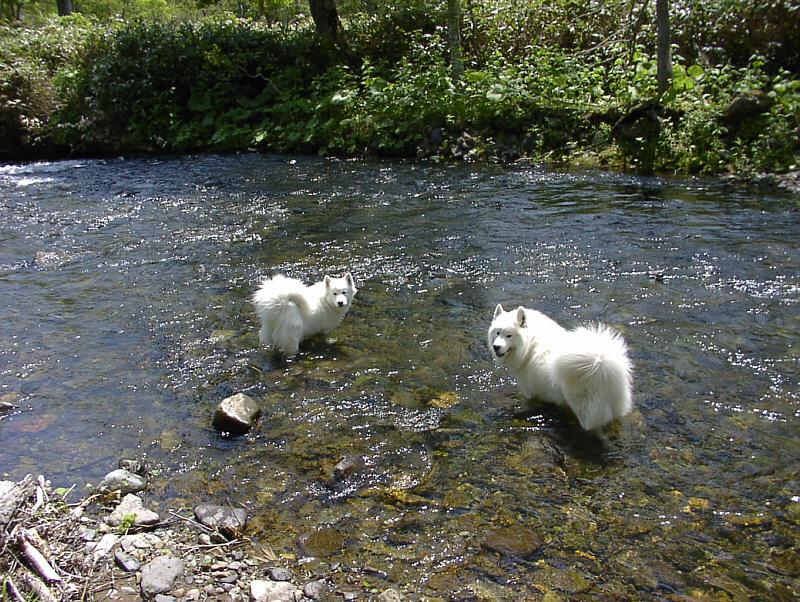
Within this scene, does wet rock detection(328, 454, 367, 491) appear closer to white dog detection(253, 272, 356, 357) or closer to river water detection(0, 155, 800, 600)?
river water detection(0, 155, 800, 600)

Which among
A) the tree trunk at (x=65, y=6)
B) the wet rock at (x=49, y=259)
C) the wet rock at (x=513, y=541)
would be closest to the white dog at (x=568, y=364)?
the wet rock at (x=513, y=541)

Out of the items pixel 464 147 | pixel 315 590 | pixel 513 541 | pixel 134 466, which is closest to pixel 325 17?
pixel 464 147

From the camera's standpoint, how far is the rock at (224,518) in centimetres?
398

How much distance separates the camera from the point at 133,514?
4031 millimetres

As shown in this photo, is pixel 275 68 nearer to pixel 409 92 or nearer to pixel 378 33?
pixel 378 33

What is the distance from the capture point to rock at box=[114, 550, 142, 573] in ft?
11.5

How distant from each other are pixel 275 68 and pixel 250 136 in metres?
3.77

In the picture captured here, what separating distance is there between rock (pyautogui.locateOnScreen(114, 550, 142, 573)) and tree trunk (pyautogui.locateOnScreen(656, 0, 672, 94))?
14.6m

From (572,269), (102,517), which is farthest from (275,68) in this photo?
(102,517)

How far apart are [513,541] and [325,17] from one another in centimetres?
2253

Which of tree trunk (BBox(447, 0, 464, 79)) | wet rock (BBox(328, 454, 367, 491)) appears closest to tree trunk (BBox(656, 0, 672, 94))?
tree trunk (BBox(447, 0, 464, 79))

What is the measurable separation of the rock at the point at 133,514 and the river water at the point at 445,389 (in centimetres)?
19

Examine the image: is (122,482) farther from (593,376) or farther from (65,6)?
(65,6)

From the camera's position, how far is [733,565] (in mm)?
3600
